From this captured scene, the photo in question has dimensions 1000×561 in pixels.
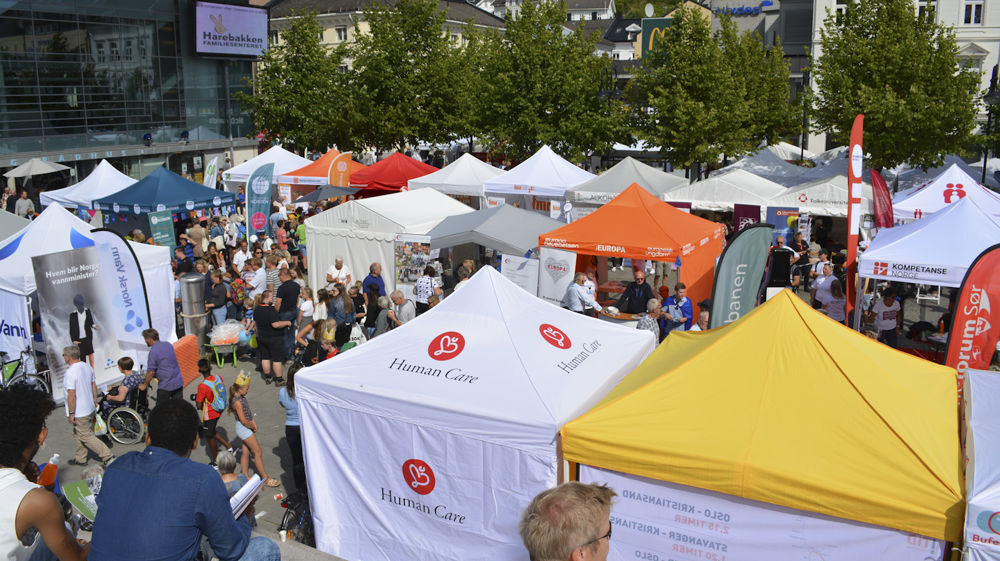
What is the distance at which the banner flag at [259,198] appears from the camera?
58.0ft

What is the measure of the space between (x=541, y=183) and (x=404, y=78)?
42.6 feet

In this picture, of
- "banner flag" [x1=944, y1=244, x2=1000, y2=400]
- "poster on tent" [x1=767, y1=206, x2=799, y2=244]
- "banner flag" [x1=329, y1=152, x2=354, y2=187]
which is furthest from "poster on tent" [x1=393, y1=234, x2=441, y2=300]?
"banner flag" [x1=329, y1=152, x2=354, y2=187]

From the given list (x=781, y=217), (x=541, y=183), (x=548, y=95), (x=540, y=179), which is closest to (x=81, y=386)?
(x=541, y=183)

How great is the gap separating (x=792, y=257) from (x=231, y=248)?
12.2 m

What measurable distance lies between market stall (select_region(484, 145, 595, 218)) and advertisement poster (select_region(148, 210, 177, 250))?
6971 millimetres

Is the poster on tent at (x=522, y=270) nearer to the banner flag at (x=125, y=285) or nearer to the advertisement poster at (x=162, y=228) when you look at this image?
the banner flag at (x=125, y=285)

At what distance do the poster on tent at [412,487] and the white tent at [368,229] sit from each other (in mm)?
7488

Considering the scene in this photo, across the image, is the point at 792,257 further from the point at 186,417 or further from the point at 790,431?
the point at 186,417

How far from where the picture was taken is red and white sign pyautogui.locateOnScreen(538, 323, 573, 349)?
662 centimetres

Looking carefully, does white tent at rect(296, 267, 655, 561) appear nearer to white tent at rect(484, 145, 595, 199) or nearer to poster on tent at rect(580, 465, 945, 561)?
poster on tent at rect(580, 465, 945, 561)

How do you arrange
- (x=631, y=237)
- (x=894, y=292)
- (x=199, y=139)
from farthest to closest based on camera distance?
(x=199, y=139), (x=631, y=237), (x=894, y=292)

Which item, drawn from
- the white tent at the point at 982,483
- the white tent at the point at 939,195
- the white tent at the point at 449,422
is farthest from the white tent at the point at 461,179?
the white tent at the point at 982,483

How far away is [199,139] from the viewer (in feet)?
117

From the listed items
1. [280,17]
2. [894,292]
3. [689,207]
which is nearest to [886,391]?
[894,292]
